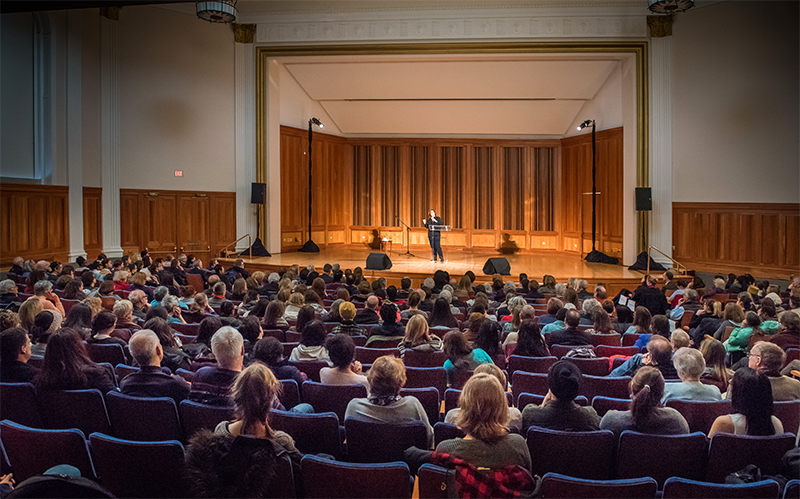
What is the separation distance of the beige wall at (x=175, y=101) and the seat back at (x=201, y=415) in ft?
40.4

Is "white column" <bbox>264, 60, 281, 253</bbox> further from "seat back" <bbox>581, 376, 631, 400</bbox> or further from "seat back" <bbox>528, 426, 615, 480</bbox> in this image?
"seat back" <bbox>528, 426, 615, 480</bbox>

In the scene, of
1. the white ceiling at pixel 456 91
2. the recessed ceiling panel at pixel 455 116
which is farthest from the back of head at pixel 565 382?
the recessed ceiling panel at pixel 455 116

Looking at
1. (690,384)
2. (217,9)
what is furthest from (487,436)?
(217,9)

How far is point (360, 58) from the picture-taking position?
Result: 14828 mm

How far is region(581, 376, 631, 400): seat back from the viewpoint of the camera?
150 inches

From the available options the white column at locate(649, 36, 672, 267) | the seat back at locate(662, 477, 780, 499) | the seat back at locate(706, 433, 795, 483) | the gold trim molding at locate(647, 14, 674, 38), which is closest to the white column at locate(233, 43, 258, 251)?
the gold trim molding at locate(647, 14, 674, 38)

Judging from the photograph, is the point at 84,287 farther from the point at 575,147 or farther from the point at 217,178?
the point at 575,147

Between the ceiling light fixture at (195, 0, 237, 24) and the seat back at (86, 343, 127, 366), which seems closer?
the seat back at (86, 343, 127, 366)

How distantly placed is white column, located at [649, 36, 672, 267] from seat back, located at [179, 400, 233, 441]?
499 inches

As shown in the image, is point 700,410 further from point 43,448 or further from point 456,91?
point 456,91

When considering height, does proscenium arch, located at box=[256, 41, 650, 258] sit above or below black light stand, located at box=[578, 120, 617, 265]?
above

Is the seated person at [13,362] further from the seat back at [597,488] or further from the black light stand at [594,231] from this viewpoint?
the black light stand at [594,231]

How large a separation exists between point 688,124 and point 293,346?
12.0 metres

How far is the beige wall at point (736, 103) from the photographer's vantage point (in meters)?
12.3
